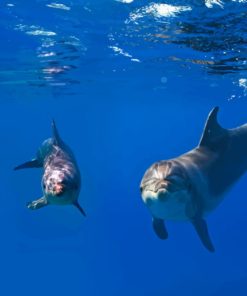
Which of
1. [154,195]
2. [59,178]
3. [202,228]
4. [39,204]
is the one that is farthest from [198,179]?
[39,204]

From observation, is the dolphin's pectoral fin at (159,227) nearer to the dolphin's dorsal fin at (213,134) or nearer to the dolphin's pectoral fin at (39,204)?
the dolphin's dorsal fin at (213,134)

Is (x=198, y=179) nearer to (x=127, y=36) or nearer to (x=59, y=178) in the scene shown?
(x=59, y=178)

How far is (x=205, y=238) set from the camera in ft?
30.6

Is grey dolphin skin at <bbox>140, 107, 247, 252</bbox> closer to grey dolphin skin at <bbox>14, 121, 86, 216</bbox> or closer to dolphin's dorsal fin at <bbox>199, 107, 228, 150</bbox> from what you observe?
dolphin's dorsal fin at <bbox>199, 107, 228, 150</bbox>

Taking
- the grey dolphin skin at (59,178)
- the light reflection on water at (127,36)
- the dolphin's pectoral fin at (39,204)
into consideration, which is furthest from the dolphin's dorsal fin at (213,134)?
the light reflection on water at (127,36)

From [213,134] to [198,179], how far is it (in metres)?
1.65

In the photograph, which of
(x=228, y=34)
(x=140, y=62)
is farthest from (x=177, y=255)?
(x=228, y=34)

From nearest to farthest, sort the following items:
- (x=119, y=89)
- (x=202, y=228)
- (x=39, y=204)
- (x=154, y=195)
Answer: (x=154, y=195) < (x=39, y=204) < (x=202, y=228) < (x=119, y=89)

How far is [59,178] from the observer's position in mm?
7578

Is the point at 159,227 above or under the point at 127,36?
under

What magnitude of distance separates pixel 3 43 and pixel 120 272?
3560cm

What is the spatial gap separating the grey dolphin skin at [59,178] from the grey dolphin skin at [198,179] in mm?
1415

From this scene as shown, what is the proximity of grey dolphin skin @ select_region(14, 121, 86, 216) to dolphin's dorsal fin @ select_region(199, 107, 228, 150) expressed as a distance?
10.1 feet

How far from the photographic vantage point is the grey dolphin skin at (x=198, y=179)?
6867 mm
